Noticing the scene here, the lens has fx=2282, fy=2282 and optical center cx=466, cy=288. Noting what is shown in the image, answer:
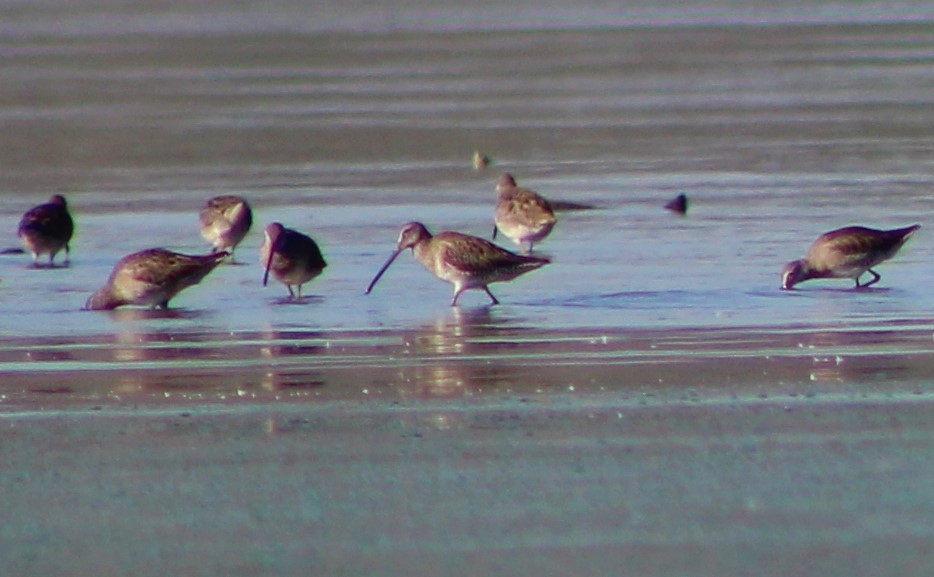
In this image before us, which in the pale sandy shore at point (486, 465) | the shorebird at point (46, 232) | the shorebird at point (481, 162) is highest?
the shorebird at point (481, 162)

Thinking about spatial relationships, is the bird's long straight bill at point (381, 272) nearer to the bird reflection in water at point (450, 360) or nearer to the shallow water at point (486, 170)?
the shallow water at point (486, 170)

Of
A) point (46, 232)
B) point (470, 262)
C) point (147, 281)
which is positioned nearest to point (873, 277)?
point (470, 262)

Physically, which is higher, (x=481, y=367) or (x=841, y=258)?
(x=841, y=258)

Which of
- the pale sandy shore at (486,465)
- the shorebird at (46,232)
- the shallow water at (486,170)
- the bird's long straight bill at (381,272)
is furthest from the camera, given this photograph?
the shorebird at (46,232)

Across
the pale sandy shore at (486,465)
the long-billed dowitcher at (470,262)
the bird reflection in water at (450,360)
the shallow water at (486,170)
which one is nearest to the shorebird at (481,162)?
the shallow water at (486,170)

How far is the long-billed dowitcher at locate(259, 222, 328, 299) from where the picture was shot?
1372 cm

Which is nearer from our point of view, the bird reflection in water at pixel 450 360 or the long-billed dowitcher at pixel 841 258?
the bird reflection in water at pixel 450 360

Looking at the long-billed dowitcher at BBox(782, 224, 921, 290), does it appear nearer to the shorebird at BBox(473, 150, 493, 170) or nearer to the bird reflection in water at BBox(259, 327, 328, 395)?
the bird reflection in water at BBox(259, 327, 328, 395)

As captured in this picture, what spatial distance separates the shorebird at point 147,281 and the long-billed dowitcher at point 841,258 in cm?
355

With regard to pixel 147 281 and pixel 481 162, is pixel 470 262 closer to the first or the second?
pixel 147 281

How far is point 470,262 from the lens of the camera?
13258 millimetres

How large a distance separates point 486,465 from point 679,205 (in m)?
10.5

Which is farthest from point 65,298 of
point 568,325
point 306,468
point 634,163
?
point 634,163

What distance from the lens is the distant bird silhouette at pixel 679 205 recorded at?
18.3 meters
